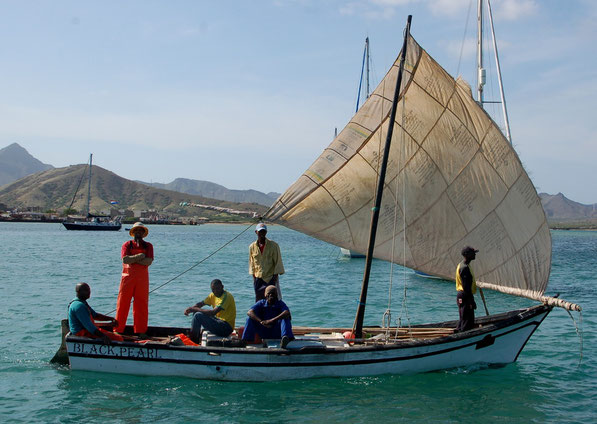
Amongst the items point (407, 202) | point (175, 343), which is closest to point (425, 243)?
point (407, 202)

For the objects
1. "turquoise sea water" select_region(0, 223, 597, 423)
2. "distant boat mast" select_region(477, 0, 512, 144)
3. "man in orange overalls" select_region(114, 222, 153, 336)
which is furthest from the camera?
"distant boat mast" select_region(477, 0, 512, 144)

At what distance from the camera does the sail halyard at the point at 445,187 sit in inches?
466

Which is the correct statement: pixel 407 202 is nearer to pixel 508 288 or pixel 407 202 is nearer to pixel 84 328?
pixel 508 288

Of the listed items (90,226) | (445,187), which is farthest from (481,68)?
(90,226)

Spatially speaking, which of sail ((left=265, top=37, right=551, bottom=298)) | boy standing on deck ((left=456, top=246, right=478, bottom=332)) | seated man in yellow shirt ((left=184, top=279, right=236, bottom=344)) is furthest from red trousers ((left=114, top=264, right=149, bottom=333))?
boy standing on deck ((left=456, top=246, right=478, bottom=332))

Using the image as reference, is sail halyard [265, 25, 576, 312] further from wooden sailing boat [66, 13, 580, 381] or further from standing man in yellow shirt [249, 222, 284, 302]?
standing man in yellow shirt [249, 222, 284, 302]

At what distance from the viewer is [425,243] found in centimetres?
1215

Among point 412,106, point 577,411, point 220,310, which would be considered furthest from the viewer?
point 412,106

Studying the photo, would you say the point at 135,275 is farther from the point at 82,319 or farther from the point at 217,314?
the point at 217,314

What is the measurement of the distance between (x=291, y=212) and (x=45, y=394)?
5766mm

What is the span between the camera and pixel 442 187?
1196 centimetres

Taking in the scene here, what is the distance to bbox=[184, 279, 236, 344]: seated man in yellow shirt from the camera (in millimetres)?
11180

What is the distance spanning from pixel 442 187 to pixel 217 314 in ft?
17.1

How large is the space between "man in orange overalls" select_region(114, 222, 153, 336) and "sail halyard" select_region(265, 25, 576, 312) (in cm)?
341
